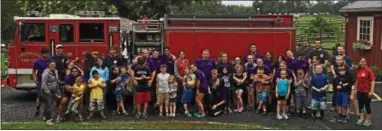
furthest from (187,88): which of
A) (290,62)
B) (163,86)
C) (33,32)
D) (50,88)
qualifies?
(33,32)

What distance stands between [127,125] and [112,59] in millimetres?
2114

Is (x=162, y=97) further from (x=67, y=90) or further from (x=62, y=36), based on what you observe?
(x=62, y=36)

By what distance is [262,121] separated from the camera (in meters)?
12.1

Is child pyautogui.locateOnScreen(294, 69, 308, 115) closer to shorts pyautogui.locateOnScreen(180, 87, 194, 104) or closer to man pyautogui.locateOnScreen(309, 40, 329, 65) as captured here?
man pyautogui.locateOnScreen(309, 40, 329, 65)

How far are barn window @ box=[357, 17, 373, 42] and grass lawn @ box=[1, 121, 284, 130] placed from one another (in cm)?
1223

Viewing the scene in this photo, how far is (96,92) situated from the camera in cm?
1216

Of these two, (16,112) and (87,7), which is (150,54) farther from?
(87,7)

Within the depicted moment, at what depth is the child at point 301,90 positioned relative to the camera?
40.5ft

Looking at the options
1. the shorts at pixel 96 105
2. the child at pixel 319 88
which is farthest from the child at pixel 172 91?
the child at pixel 319 88

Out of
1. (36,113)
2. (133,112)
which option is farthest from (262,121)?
(36,113)

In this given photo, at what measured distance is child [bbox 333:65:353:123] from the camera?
39.1ft

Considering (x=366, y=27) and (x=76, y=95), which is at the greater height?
(x=366, y=27)

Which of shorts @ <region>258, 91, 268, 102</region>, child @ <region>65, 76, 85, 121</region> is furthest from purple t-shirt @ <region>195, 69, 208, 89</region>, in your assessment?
child @ <region>65, 76, 85, 121</region>

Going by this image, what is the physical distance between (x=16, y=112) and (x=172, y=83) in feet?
12.9
